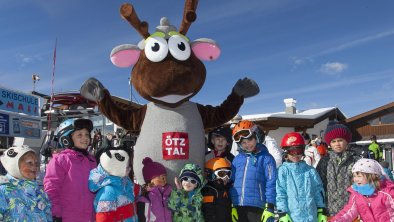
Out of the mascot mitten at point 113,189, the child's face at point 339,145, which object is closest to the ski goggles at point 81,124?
the mascot mitten at point 113,189

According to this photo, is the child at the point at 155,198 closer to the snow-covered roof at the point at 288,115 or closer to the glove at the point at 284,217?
the glove at the point at 284,217

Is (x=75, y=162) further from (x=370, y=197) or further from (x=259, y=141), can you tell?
(x=370, y=197)

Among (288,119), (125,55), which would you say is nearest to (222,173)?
(125,55)

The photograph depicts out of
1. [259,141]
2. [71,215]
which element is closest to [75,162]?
[71,215]

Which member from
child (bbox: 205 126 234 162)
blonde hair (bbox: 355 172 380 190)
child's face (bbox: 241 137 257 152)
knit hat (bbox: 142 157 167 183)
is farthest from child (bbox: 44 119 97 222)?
blonde hair (bbox: 355 172 380 190)

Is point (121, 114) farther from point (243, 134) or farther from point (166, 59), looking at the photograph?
point (243, 134)

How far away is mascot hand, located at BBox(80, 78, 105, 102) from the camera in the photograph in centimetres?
483

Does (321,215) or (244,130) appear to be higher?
(244,130)

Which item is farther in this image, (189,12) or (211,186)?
(189,12)

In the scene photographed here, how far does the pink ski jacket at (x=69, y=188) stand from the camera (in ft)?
12.0

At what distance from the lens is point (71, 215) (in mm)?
3738

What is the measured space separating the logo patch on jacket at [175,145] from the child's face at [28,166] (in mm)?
1546

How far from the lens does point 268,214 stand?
4008 millimetres

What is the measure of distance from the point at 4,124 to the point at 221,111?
16.5ft
